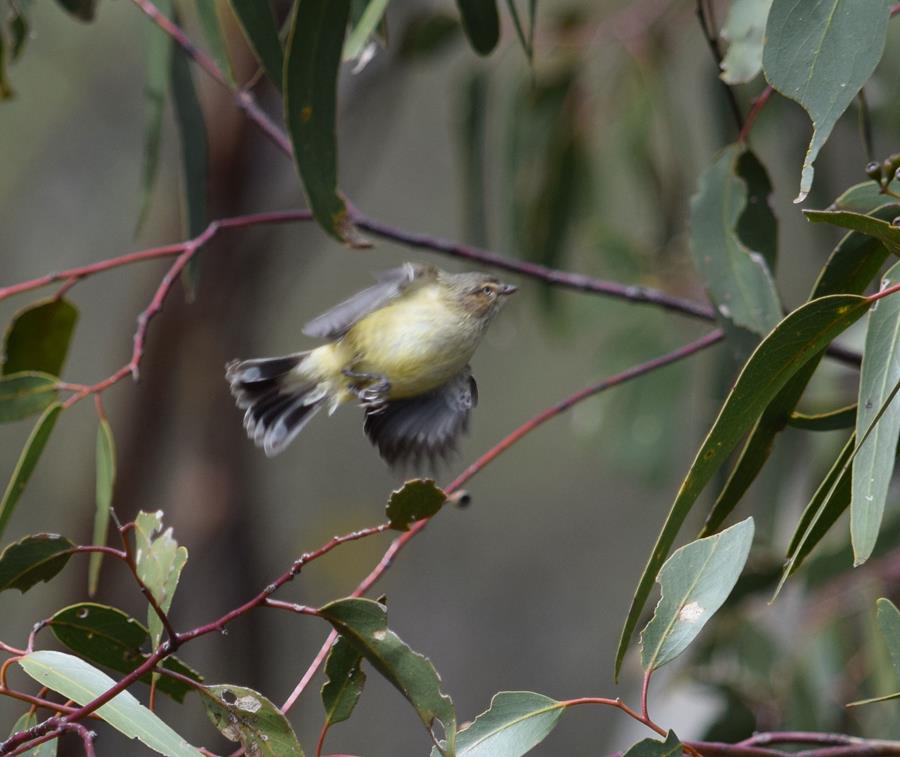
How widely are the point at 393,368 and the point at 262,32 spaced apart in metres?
0.45

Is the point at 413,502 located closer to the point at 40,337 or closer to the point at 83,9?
the point at 40,337

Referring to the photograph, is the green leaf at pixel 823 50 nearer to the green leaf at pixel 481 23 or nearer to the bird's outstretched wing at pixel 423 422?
the green leaf at pixel 481 23

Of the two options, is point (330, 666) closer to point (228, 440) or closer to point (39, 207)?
point (228, 440)

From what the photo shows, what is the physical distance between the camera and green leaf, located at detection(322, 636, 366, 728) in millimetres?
990

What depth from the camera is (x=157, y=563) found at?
3.38 feet

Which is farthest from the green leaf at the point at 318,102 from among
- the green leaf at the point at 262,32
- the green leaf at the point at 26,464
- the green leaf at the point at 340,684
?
the green leaf at the point at 340,684

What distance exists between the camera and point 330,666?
0.99 meters

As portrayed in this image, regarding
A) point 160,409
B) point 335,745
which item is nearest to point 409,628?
point 335,745

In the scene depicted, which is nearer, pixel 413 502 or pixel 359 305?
pixel 413 502

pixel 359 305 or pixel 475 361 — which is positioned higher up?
pixel 359 305

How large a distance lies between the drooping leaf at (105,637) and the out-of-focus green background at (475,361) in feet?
2.65

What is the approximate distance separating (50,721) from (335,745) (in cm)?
481

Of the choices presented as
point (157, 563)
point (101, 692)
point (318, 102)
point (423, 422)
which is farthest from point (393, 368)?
point (101, 692)

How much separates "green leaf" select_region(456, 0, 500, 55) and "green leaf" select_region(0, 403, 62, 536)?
25.9 inches
